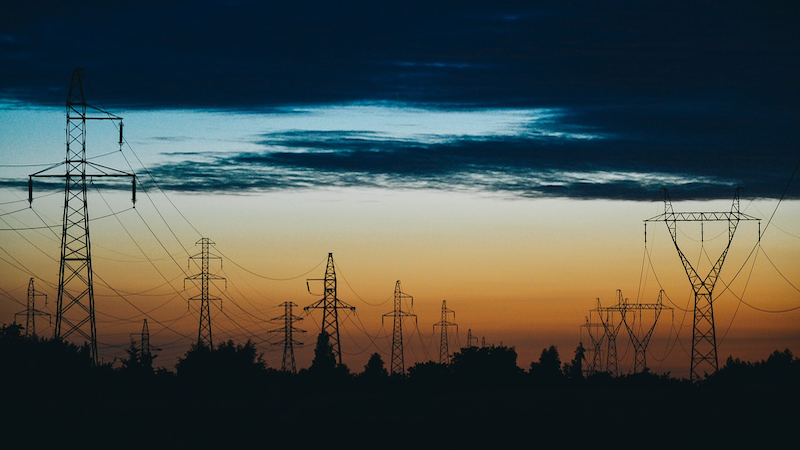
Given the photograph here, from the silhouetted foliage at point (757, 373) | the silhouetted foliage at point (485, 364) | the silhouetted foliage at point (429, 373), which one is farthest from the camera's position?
the silhouetted foliage at point (485, 364)

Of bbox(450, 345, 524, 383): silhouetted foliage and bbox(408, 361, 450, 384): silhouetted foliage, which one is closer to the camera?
bbox(408, 361, 450, 384): silhouetted foliage

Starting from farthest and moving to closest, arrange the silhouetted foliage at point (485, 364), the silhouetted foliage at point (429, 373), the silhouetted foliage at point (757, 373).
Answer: the silhouetted foliage at point (485, 364) < the silhouetted foliage at point (429, 373) < the silhouetted foliage at point (757, 373)

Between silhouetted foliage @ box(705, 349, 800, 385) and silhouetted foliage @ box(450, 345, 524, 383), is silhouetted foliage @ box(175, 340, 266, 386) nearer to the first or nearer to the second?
silhouetted foliage @ box(450, 345, 524, 383)

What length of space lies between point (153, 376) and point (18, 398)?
31465mm

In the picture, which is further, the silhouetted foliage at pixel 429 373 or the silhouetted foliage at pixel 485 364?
the silhouetted foliage at pixel 485 364

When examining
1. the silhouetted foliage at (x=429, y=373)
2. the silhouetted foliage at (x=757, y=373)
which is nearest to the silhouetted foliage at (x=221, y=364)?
the silhouetted foliage at (x=429, y=373)

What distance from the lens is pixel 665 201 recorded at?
298 feet

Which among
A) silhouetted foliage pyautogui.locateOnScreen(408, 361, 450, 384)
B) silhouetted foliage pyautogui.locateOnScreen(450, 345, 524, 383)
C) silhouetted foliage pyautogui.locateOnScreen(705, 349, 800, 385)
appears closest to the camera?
silhouetted foliage pyautogui.locateOnScreen(705, 349, 800, 385)

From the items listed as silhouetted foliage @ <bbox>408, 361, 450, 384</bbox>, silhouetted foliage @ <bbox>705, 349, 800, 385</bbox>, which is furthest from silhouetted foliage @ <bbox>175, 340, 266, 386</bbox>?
silhouetted foliage @ <bbox>705, 349, 800, 385</bbox>

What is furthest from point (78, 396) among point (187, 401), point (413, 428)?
point (413, 428)

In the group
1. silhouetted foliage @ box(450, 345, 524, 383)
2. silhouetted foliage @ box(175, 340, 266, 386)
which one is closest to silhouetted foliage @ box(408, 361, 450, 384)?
silhouetted foliage @ box(450, 345, 524, 383)

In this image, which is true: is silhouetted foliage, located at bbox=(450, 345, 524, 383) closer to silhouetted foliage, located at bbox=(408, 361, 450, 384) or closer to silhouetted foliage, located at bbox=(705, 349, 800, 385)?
silhouetted foliage, located at bbox=(408, 361, 450, 384)

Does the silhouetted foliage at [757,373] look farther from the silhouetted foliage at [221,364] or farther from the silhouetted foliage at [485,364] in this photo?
the silhouetted foliage at [221,364]

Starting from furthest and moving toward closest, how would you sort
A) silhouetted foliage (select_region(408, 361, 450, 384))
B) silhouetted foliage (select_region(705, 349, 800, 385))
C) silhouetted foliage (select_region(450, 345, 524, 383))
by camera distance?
1. silhouetted foliage (select_region(450, 345, 524, 383))
2. silhouetted foliage (select_region(408, 361, 450, 384))
3. silhouetted foliage (select_region(705, 349, 800, 385))
